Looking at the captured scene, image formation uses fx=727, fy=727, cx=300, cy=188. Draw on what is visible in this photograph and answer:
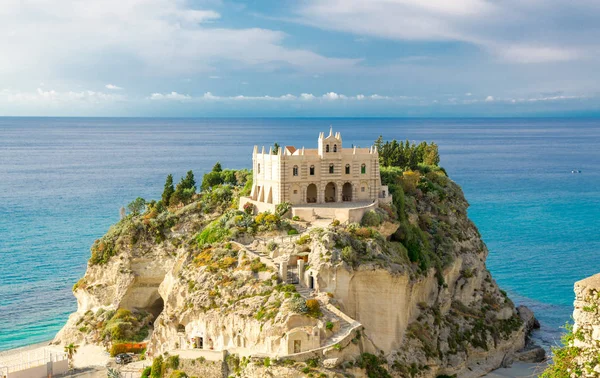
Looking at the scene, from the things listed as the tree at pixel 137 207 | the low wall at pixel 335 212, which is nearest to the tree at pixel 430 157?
the low wall at pixel 335 212

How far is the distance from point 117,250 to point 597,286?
175ft

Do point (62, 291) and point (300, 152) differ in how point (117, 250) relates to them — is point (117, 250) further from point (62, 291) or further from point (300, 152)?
point (300, 152)

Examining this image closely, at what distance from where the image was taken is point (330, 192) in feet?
221

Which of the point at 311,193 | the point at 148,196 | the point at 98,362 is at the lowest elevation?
the point at 98,362

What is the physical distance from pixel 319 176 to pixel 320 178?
236 millimetres

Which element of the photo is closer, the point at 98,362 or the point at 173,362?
the point at 173,362

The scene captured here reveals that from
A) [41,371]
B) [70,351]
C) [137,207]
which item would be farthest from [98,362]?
[137,207]

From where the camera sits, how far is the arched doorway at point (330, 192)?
66.9m

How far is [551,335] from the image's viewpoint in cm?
6806

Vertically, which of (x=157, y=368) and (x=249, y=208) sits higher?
(x=249, y=208)

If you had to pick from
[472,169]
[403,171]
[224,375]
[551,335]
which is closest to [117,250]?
[224,375]

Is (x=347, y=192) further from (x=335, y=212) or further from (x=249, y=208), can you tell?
(x=249, y=208)

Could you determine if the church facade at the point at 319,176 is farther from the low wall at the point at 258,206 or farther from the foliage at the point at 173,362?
the foliage at the point at 173,362

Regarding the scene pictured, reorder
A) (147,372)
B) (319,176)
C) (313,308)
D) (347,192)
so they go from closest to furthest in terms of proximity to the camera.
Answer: (313,308)
(147,372)
(319,176)
(347,192)
